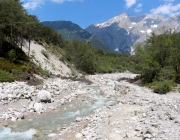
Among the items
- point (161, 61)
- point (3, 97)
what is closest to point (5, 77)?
point (3, 97)

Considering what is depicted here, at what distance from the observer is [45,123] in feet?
58.8

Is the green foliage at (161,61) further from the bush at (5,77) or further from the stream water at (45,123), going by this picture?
the bush at (5,77)

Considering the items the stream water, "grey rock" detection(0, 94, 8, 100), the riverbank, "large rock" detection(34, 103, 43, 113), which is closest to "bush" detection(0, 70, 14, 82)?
the riverbank

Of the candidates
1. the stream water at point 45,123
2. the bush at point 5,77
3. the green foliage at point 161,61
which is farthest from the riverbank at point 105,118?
the green foliage at point 161,61

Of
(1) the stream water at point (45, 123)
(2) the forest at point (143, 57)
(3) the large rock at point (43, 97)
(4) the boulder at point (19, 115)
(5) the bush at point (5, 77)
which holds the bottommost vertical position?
(1) the stream water at point (45, 123)

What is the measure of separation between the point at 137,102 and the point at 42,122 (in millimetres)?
12002

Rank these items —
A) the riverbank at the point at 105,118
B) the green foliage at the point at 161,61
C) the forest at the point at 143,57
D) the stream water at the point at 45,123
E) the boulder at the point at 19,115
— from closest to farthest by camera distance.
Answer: the riverbank at the point at 105,118
the stream water at the point at 45,123
the boulder at the point at 19,115
the forest at the point at 143,57
the green foliage at the point at 161,61

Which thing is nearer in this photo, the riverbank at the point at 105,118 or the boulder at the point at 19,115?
the riverbank at the point at 105,118

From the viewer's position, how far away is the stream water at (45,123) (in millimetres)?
15219

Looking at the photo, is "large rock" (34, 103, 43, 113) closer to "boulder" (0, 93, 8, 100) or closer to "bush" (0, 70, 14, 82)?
"boulder" (0, 93, 8, 100)

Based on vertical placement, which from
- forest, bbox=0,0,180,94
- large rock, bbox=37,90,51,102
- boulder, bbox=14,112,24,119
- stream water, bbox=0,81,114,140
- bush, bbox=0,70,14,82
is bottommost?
stream water, bbox=0,81,114,140

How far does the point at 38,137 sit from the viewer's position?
1486 centimetres

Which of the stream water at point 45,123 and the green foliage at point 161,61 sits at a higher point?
the green foliage at point 161,61

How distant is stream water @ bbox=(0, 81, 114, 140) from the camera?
49.9 feet
